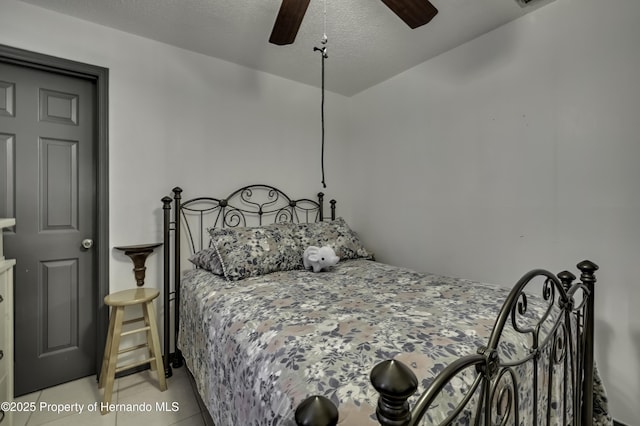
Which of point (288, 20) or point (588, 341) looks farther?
point (288, 20)

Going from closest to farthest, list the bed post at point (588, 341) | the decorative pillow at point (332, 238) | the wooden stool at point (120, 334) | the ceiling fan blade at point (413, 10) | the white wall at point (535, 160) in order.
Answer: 1. the bed post at point (588, 341)
2. the ceiling fan blade at point (413, 10)
3. the white wall at point (535, 160)
4. the wooden stool at point (120, 334)
5. the decorative pillow at point (332, 238)

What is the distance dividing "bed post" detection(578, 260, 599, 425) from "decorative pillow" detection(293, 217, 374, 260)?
153cm

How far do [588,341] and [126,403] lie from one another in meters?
2.57

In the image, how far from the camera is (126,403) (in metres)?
A: 1.85

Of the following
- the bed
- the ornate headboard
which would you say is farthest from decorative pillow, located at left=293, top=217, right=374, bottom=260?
the ornate headboard

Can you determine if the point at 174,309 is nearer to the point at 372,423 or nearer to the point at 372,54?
the point at 372,423

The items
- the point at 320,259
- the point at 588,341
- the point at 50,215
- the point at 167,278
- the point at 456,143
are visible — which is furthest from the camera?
the point at 456,143

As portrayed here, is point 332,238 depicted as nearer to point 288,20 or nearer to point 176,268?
point 176,268

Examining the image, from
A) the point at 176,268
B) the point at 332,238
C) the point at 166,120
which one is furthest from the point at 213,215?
the point at 332,238

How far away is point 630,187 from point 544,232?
1.54 feet

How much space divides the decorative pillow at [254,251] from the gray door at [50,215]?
964 mm

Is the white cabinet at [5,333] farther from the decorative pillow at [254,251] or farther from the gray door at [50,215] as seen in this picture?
the decorative pillow at [254,251]

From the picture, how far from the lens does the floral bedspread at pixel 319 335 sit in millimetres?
847

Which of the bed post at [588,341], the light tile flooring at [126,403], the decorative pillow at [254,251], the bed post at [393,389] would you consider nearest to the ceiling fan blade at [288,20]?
the decorative pillow at [254,251]
